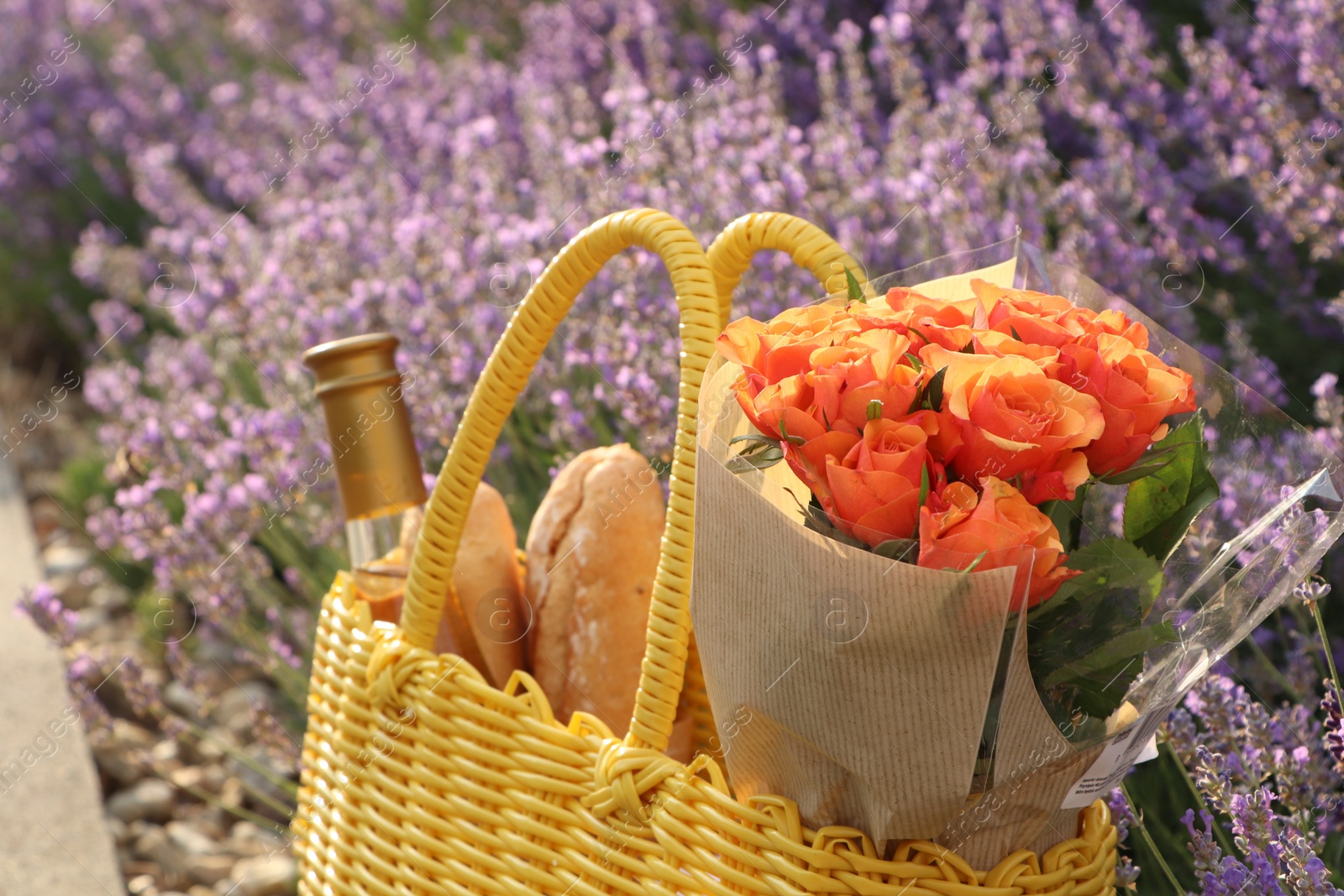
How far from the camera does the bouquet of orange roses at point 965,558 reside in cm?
74

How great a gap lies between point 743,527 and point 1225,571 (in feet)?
1.28

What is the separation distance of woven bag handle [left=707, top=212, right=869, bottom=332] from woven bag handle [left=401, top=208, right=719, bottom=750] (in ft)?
0.14

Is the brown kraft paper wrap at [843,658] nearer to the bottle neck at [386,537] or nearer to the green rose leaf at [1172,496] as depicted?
the green rose leaf at [1172,496]

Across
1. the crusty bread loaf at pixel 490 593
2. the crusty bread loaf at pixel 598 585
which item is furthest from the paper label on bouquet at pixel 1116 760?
the crusty bread loaf at pixel 490 593

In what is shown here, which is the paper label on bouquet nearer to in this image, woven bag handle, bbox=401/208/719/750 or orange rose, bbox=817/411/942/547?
orange rose, bbox=817/411/942/547

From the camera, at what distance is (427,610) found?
119 cm

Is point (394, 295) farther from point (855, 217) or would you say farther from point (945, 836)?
point (945, 836)

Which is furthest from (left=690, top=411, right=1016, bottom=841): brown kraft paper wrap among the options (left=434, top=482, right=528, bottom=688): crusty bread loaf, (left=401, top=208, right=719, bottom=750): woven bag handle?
(left=434, top=482, right=528, bottom=688): crusty bread loaf

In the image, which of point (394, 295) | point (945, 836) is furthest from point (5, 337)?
point (945, 836)

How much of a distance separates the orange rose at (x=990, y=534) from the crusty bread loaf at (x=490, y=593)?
2.49 ft

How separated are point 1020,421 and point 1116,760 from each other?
0.89 ft

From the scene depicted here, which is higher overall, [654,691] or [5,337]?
[5,337]

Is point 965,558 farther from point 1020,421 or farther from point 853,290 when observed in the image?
point 853,290

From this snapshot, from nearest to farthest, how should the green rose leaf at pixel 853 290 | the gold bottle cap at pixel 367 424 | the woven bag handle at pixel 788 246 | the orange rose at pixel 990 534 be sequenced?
the orange rose at pixel 990 534
the green rose leaf at pixel 853 290
the woven bag handle at pixel 788 246
the gold bottle cap at pixel 367 424
